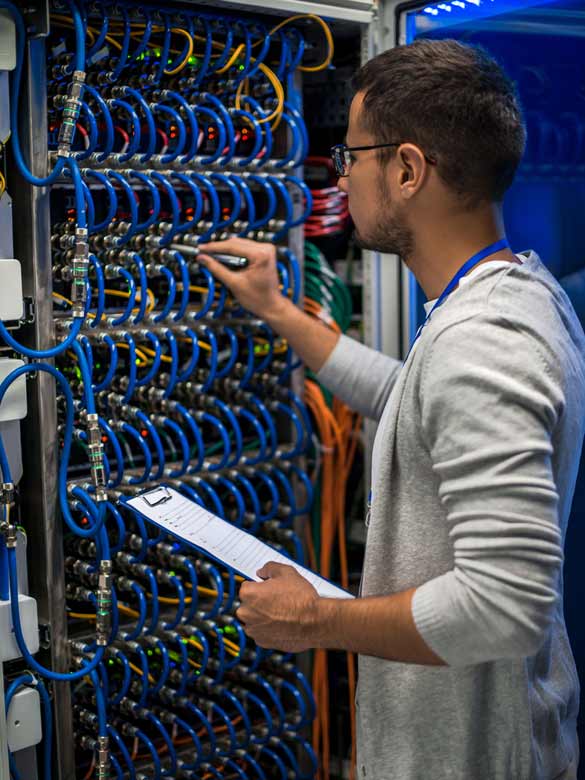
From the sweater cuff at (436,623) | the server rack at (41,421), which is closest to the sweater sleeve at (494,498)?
the sweater cuff at (436,623)

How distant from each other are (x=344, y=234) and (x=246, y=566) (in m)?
1.38

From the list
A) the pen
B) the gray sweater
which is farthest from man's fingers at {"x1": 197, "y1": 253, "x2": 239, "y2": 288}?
the gray sweater

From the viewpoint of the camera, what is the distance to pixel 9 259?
2107 millimetres

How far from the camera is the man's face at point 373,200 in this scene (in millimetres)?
1805

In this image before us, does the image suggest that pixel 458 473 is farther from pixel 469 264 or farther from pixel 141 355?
pixel 141 355

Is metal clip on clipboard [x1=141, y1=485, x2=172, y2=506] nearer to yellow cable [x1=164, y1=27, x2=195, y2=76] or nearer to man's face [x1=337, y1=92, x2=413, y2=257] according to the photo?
man's face [x1=337, y1=92, x2=413, y2=257]

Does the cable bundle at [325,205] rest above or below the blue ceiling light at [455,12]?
below

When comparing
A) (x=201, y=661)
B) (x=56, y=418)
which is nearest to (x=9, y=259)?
(x=56, y=418)

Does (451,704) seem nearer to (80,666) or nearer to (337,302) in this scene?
(80,666)

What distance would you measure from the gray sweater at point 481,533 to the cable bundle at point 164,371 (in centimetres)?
71

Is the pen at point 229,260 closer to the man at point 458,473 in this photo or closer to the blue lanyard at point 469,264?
the man at point 458,473

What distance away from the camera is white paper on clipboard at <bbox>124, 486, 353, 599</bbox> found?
191cm

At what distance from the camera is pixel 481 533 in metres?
1.46

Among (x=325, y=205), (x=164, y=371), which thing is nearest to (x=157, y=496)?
(x=164, y=371)
